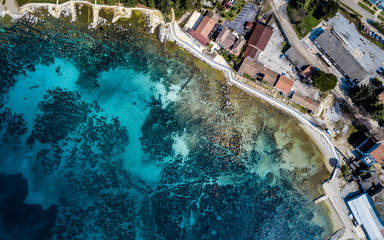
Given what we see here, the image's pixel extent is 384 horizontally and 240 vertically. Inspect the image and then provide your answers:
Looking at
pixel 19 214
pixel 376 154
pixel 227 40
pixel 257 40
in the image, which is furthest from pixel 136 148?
pixel 376 154

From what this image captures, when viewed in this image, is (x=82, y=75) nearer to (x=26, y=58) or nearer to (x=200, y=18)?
(x=26, y=58)

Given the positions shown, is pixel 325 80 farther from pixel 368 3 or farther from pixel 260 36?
pixel 368 3

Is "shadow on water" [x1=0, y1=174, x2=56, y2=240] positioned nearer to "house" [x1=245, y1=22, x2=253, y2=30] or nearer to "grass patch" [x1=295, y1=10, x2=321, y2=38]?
"house" [x1=245, y1=22, x2=253, y2=30]

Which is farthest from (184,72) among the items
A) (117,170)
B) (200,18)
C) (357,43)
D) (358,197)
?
(358,197)

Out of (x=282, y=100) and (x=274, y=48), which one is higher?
(x=274, y=48)

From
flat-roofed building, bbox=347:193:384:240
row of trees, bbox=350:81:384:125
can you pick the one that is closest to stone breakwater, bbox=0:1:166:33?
row of trees, bbox=350:81:384:125

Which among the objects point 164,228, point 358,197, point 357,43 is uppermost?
point 357,43
